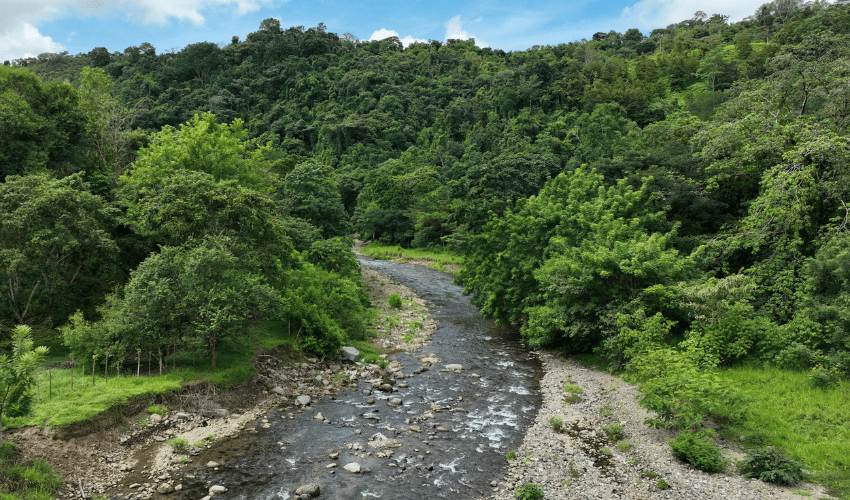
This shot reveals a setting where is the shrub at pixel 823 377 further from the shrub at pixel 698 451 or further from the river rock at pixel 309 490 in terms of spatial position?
the river rock at pixel 309 490

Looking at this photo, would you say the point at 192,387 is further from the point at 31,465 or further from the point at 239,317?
the point at 31,465

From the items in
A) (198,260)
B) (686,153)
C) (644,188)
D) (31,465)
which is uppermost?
(686,153)

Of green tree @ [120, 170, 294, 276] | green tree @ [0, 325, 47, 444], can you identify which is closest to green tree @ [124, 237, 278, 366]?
green tree @ [120, 170, 294, 276]

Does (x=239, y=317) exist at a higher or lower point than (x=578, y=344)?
higher

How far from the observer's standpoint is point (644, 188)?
76.4 feet

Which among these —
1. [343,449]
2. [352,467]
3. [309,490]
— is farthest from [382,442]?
[309,490]

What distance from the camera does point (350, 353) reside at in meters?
22.2

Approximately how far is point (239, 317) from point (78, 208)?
8.09 meters

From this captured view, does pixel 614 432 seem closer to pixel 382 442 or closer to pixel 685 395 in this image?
pixel 685 395

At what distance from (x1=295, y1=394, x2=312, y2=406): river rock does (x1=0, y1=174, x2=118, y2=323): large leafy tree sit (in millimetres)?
10059

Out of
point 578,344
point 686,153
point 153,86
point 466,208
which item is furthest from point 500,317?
point 153,86

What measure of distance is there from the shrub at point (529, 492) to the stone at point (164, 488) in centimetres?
904

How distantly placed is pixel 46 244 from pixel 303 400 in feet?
36.7

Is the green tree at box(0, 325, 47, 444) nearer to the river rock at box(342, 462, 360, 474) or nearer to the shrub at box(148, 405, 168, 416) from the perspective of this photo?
the shrub at box(148, 405, 168, 416)
